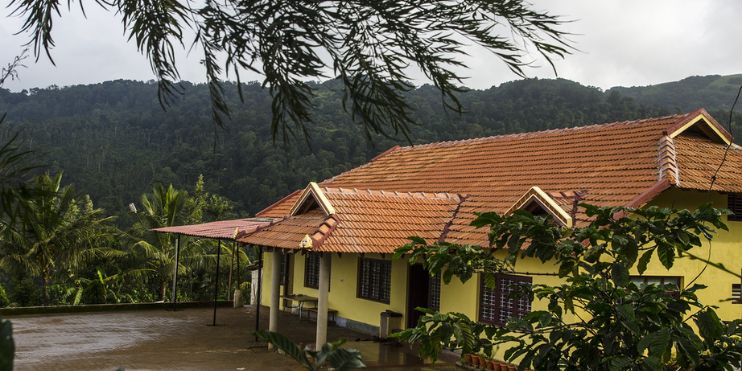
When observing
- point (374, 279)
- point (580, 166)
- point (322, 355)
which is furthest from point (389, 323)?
point (322, 355)

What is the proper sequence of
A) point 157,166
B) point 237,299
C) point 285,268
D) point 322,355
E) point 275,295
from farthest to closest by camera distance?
point 157,166 < point 237,299 < point 285,268 < point 275,295 < point 322,355

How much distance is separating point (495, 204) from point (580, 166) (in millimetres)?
2006

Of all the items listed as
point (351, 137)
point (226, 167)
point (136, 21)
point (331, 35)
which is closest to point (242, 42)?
point (331, 35)

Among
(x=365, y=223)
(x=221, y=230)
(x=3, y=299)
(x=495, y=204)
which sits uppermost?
(x=495, y=204)

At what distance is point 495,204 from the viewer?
14.4 meters

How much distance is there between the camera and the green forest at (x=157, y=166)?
19.7 metres

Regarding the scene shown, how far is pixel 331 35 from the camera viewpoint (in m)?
3.13

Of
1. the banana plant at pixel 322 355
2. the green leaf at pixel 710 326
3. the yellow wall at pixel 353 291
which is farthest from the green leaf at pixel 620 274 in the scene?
the yellow wall at pixel 353 291

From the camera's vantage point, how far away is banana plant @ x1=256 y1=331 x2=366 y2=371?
1.61 meters

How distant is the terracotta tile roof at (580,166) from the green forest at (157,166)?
1728mm

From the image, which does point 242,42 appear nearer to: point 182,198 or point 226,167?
point 182,198

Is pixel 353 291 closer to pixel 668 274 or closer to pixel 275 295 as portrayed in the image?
pixel 275 295

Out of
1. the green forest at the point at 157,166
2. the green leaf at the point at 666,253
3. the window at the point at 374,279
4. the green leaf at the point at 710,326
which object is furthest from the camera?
the green forest at the point at 157,166

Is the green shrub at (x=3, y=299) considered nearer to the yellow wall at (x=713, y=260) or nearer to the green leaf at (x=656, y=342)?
the yellow wall at (x=713, y=260)
